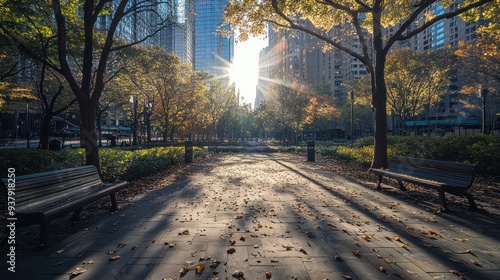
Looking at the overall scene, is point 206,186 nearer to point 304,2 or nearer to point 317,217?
point 317,217

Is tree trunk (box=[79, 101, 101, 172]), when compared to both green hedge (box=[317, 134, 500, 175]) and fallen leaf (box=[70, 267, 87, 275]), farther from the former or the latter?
green hedge (box=[317, 134, 500, 175])

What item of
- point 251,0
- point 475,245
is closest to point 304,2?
point 251,0

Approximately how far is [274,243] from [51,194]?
365 centimetres

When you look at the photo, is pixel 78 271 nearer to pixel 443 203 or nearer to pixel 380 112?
pixel 443 203

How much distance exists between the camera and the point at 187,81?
25812mm

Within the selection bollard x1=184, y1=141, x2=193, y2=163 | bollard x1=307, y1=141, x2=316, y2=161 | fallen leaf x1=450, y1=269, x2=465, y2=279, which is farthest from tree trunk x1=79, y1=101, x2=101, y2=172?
bollard x1=307, y1=141, x2=316, y2=161

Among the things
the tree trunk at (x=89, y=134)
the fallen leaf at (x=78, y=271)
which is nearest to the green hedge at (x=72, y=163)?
the tree trunk at (x=89, y=134)

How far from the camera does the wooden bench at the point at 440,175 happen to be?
511 centimetres

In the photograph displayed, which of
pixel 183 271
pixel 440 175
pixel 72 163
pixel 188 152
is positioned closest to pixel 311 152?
pixel 188 152

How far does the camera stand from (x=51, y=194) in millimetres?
4250

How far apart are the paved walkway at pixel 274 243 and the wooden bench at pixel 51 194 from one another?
46cm

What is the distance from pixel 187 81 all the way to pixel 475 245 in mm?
25074

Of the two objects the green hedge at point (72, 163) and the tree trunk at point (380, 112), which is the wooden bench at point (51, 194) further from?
the tree trunk at point (380, 112)

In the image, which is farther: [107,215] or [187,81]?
[187,81]
